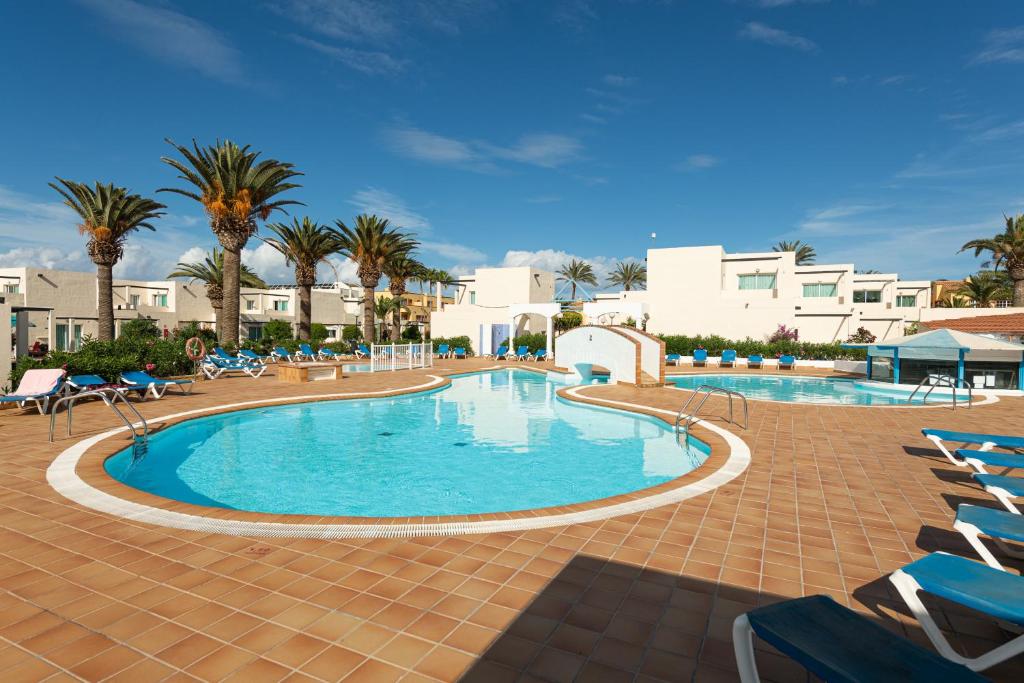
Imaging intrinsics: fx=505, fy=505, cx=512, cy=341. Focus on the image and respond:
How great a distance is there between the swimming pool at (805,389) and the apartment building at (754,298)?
1124 centimetres

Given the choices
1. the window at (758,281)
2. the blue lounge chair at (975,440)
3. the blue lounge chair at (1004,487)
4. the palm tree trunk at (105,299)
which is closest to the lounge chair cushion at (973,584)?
the blue lounge chair at (1004,487)

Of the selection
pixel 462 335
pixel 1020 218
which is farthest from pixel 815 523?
pixel 1020 218

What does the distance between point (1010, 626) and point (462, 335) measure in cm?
3225

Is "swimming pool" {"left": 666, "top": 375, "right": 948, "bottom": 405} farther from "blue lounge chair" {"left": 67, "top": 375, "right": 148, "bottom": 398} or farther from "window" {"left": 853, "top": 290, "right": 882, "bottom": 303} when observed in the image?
"window" {"left": 853, "top": 290, "right": 882, "bottom": 303}

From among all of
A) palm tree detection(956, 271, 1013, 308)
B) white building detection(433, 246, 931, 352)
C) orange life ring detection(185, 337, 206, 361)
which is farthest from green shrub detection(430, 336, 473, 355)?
palm tree detection(956, 271, 1013, 308)

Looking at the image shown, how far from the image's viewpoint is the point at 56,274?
31109mm

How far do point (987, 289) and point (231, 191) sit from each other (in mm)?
49616

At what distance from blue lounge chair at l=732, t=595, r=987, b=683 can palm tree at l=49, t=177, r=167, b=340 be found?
91.1ft

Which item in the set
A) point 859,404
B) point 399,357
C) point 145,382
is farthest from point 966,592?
point 399,357

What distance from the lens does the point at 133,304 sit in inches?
1500

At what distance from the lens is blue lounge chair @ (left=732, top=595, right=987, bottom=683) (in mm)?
2092

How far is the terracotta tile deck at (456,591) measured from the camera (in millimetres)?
2873

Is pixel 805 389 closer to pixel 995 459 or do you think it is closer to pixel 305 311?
pixel 995 459

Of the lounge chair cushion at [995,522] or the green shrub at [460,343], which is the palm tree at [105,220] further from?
the lounge chair cushion at [995,522]
